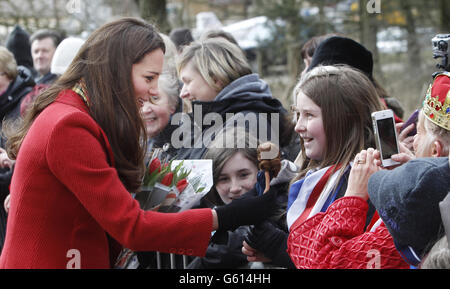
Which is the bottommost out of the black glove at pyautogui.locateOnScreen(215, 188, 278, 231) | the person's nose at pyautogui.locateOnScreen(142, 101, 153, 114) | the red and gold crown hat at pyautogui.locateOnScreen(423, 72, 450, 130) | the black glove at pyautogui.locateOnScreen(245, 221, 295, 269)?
the black glove at pyautogui.locateOnScreen(245, 221, 295, 269)

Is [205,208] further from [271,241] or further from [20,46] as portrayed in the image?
[20,46]

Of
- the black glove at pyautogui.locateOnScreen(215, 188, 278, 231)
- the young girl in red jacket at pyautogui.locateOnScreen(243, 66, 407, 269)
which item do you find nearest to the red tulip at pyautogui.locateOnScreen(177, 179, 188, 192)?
the black glove at pyautogui.locateOnScreen(215, 188, 278, 231)

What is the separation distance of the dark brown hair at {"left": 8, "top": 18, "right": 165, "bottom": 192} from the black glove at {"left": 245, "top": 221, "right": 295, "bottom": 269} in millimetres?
799

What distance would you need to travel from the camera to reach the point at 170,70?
4.60 m

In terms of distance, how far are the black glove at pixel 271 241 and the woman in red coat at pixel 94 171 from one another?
459 millimetres

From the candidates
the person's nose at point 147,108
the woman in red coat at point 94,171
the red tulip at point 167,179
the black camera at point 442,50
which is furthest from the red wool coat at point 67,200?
the person's nose at point 147,108

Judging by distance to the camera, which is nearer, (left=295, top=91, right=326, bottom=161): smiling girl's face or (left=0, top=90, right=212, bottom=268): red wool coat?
(left=0, top=90, right=212, bottom=268): red wool coat

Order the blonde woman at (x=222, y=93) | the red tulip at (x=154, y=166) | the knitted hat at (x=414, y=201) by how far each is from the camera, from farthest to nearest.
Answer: the blonde woman at (x=222, y=93)
the red tulip at (x=154, y=166)
the knitted hat at (x=414, y=201)

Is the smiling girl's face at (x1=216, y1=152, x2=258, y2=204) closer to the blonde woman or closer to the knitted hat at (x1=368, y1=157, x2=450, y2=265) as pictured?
the blonde woman

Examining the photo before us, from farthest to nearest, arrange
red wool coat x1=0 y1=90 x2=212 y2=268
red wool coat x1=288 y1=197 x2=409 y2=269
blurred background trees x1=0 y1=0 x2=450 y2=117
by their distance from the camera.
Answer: blurred background trees x1=0 y1=0 x2=450 y2=117 < red wool coat x1=288 y1=197 x2=409 y2=269 < red wool coat x1=0 y1=90 x2=212 y2=268

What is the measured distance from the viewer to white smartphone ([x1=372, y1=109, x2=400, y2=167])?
2.46 meters

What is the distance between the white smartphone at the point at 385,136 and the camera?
2.46 m

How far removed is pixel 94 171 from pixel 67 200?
0.18m

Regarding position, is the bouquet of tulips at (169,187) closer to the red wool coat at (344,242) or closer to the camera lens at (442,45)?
the red wool coat at (344,242)
